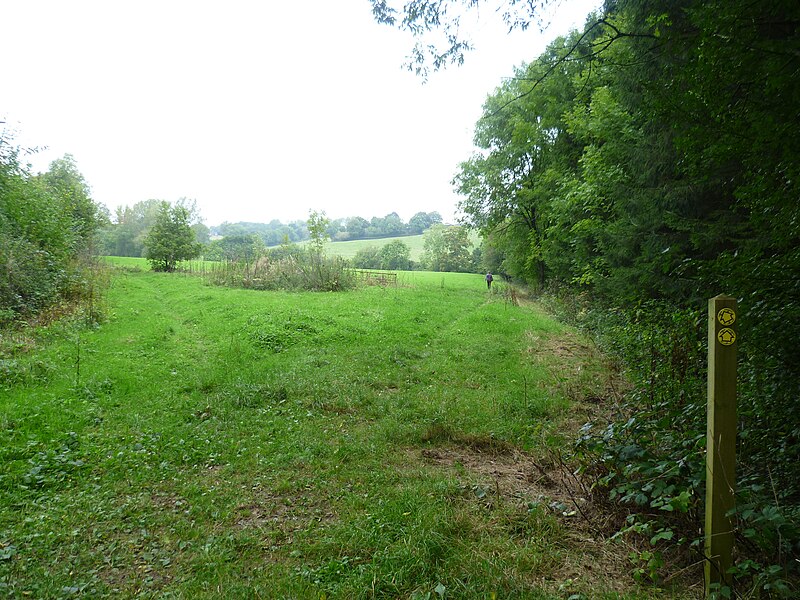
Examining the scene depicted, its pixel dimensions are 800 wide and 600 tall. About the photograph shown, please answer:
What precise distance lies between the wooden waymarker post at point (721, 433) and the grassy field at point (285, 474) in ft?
1.95

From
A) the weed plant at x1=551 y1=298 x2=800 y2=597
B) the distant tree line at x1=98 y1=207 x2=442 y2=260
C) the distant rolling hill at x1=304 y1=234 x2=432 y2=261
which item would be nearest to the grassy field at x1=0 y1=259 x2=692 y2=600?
the weed plant at x1=551 y1=298 x2=800 y2=597

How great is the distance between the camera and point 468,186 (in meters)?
27.9

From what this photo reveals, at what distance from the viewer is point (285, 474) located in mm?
4340

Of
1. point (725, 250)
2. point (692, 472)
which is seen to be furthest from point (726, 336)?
point (725, 250)

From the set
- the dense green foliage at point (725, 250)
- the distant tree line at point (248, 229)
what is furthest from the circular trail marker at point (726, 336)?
the distant tree line at point (248, 229)

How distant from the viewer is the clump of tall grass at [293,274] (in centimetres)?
2130

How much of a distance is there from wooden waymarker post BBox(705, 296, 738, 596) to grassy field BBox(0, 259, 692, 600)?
596mm

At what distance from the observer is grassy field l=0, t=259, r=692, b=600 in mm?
2867

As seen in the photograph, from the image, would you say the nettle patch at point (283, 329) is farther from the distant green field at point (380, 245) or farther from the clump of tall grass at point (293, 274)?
the distant green field at point (380, 245)

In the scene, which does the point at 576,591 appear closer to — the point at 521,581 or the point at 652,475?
the point at 521,581

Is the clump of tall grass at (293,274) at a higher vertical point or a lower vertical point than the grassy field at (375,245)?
lower

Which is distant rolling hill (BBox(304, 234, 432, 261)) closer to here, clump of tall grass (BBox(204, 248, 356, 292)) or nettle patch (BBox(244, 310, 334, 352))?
clump of tall grass (BBox(204, 248, 356, 292))

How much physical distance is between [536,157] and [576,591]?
980 inches

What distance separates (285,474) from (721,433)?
3750mm
